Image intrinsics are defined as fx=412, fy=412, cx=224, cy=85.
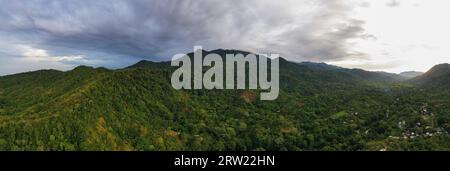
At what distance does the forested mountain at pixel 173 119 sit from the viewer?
101812 millimetres

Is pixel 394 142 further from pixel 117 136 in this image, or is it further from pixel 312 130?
pixel 117 136

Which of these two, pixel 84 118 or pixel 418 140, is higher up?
pixel 84 118

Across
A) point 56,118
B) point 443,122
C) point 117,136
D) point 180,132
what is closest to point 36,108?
point 56,118

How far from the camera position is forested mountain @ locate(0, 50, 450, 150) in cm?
10181

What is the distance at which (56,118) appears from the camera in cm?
10044

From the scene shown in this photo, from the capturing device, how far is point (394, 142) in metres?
121

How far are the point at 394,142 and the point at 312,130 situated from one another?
142 feet

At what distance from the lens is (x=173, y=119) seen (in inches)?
5856
